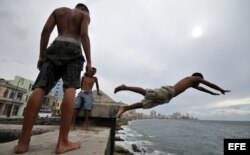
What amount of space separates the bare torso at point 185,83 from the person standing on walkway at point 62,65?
2.70 m

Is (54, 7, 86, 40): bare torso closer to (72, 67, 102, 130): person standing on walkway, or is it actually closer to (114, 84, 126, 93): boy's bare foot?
(72, 67, 102, 130): person standing on walkway

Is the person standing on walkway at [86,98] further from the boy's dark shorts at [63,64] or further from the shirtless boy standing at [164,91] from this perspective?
the boy's dark shorts at [63,64]

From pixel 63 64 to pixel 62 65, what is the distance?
2 centimetres

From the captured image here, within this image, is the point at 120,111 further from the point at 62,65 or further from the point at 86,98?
the point at 62,65

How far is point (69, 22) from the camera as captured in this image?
8.60 ft

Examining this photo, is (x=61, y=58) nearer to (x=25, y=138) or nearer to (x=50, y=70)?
(x=50, y=70)

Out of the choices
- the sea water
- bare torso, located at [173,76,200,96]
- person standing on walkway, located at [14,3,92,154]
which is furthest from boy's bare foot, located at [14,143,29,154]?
the sea water

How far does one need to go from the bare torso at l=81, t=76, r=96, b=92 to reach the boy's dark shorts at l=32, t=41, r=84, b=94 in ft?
8.73

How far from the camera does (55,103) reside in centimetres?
5334

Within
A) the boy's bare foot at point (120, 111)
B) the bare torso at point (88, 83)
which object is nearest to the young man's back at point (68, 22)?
the boy's bare foot at point (120, 111)

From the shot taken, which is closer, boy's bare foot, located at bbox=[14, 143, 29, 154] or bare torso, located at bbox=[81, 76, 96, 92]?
boy's bare foot, located at bbox=[14, 143, 29, 154]

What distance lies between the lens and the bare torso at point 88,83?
513cm

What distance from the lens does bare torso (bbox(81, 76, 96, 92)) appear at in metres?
5.13

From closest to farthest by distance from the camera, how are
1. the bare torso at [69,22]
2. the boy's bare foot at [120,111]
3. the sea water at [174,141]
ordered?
1. the bare torso at [69,22]
2. the boy's bare foot at [120,111]
3. the sea water at [174,141]
